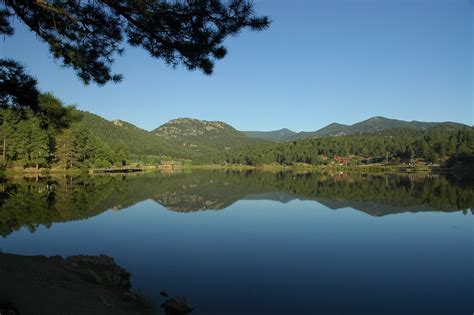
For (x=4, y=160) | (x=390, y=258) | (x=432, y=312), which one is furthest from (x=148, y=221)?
(x=4, y=160)

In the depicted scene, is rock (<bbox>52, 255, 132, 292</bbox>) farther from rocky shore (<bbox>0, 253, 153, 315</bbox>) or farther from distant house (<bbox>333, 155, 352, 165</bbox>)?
distant house (<bbox>333, 155, 352, 165</bbox>)

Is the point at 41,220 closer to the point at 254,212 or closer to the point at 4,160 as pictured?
the point at 254,212

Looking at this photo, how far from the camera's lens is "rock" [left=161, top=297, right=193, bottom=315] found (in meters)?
10.8

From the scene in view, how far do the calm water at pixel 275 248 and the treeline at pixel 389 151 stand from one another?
3858 inches

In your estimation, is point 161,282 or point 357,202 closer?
point 161,282

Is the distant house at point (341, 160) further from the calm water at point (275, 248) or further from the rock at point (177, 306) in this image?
the rock at point (177, 306)

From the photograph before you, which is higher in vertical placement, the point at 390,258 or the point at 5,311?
the point at 5,311

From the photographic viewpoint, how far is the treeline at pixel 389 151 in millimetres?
126750

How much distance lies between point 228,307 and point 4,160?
71887 millimetres

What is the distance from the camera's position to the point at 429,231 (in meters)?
23.8

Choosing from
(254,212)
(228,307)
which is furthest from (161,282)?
(254,212)

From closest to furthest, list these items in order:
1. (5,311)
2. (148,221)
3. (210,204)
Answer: (5,311) → (148,221) → (210,204)

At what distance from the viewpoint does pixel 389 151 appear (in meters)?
164

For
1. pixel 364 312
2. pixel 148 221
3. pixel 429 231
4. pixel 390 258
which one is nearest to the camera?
pixel 364 312
